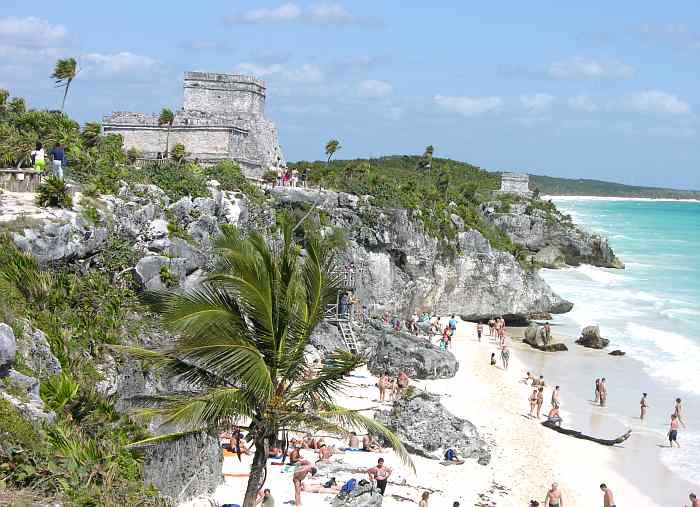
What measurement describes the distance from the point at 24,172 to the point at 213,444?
7.65 meters

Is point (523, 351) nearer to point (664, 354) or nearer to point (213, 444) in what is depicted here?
point (664, 354)

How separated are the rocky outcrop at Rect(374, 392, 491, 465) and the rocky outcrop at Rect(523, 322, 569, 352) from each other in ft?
43.1

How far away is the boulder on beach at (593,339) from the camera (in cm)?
3048

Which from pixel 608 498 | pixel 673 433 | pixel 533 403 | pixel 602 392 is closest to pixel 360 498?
pixel 608 498

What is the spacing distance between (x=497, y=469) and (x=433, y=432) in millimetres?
Answer: 1636

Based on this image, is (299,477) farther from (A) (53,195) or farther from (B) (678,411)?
(B) (678,411)

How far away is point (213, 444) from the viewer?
1352 centimetres

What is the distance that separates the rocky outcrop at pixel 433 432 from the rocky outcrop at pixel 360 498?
3987 millimetres

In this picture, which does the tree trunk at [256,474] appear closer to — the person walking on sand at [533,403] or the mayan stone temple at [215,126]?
the person walking on sand at [533,403]

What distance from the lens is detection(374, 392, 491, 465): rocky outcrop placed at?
17.3 meters

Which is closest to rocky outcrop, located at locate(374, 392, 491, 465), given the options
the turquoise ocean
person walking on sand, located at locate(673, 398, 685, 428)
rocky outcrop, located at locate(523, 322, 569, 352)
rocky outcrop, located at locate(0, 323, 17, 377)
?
the turquoise ocean

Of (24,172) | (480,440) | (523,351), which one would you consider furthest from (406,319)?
(24,172)

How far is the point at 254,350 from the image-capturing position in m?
7.94

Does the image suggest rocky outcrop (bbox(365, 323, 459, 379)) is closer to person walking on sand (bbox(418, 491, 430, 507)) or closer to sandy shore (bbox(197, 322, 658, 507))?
sandy shore (bbox(197, 322, 658, 507))
